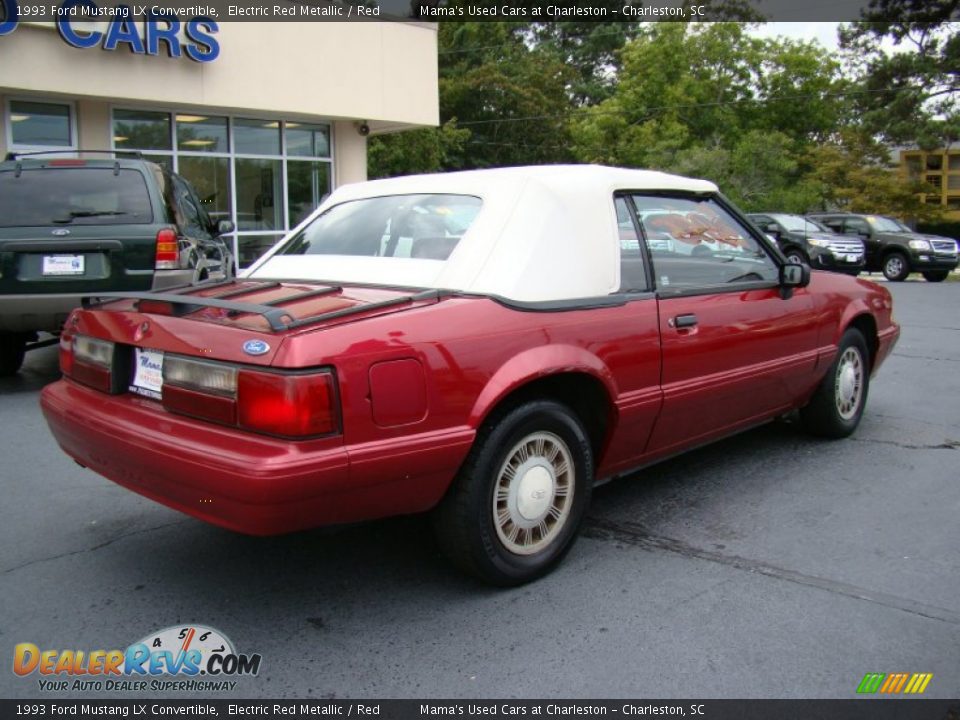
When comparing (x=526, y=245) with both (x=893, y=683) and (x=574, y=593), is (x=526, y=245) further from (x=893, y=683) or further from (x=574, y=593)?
(x=893, y=683)

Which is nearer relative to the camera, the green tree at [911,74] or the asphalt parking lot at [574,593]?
the asphalt parking lot at [574,593]

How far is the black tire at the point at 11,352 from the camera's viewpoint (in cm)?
745

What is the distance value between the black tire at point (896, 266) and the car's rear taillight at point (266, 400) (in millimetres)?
21072

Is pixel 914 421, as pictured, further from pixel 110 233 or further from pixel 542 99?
pixel 542 99

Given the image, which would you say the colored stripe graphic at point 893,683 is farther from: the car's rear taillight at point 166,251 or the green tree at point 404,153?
the green tree at point 404,153

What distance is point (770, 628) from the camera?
299 centimetres

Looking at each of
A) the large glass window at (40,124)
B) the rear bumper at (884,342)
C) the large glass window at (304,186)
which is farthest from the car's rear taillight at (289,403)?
the large glass window at (304,186)

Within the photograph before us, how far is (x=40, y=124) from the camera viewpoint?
12797mm

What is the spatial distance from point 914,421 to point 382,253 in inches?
161

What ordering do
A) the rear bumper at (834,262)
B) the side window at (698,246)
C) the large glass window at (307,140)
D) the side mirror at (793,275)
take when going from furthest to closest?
1. the rear bumper at (834,262)
2. the large glass window at (307,140)
3. the side mirror at (793,275)
4. the side window at (698,246)

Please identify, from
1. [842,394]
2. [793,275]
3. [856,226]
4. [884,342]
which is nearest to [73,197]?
[793,275]

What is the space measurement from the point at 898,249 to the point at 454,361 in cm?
2082

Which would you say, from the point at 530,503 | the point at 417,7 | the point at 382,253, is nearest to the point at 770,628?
the point at 530,503

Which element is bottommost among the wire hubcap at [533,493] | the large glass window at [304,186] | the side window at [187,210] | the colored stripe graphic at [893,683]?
the colored stripe graphic at [893,683]
